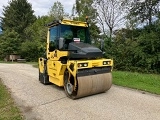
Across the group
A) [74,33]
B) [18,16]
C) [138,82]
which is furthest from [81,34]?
[18,16]

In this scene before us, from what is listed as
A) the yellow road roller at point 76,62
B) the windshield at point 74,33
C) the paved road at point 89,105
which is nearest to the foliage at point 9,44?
the yellow road roller at point 76,62

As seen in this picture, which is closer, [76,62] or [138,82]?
[76,62]

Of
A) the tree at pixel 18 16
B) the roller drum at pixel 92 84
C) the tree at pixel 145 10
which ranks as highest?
the tree at pixel 18 16

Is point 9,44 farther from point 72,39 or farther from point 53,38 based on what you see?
point 72,39

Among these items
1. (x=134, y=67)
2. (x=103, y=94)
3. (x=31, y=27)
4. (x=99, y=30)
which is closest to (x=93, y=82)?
(x=103, y=94)

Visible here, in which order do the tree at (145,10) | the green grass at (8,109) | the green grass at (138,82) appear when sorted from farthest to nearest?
the tree at (145,10)
the green grass at (138,82)
the green grass at (8,109)

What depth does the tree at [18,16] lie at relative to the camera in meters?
35.5

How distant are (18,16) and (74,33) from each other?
29677 millimetres

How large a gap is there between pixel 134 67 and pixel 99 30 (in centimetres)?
1372

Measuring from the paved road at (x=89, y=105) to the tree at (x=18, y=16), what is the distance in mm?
28712

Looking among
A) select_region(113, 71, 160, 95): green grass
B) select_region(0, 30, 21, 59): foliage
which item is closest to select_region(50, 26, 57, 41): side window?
select_region(113, 71, 160, 95): green grass

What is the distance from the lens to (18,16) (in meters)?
35.8

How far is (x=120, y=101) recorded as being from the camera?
685 cm

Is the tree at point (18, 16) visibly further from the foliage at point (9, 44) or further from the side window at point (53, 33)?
the side window at point (53, 33)
